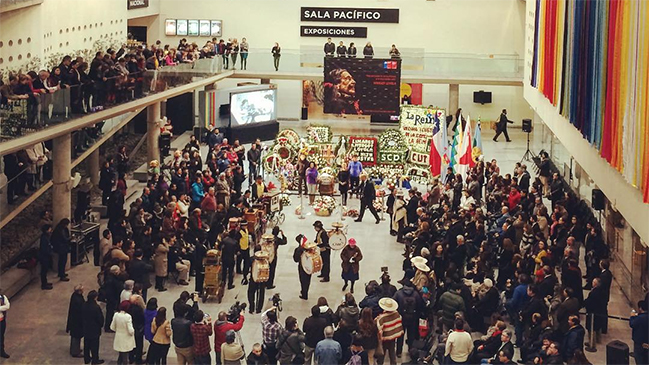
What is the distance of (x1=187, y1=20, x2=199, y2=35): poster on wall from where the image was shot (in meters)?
45.7

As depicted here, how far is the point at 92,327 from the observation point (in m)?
17.0

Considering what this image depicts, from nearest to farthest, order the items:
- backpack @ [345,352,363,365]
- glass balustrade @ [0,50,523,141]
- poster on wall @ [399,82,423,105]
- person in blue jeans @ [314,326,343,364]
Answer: backpack @ [345,352,363,365], person in blue jeans @ [314,326,343,364], glass balustrade @ [0,50,523,141], poster on wall @ [399,82,423,105]

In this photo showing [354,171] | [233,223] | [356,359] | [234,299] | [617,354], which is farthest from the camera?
[354,171]

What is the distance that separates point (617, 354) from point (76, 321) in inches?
349

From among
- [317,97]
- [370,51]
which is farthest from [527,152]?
[317,97]

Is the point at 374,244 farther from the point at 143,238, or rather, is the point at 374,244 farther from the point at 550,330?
the point at 550,330

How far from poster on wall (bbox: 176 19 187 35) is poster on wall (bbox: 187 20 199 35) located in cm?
14

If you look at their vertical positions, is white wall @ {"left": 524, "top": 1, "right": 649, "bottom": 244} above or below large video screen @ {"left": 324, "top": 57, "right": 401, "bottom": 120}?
below

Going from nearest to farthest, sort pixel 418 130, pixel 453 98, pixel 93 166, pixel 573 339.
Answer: pixel 573 339 < pixel 93 166 < pixel 418 130 < pixel 453 98

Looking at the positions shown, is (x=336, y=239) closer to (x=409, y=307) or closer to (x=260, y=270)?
(x=260, y=270)

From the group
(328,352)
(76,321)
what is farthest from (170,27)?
(328,352)

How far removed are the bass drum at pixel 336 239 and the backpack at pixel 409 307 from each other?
429 centimetres

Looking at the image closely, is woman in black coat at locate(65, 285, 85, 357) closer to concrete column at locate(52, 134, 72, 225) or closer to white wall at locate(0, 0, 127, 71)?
concrete column at locate(52, 134, 72, 225)

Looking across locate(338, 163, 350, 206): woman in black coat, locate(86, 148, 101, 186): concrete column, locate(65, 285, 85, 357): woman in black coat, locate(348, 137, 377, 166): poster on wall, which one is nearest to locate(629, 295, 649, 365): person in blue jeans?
locate(65, 285, 85, 357): woman in black coat
